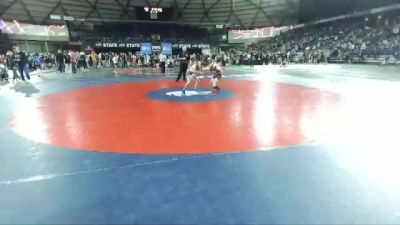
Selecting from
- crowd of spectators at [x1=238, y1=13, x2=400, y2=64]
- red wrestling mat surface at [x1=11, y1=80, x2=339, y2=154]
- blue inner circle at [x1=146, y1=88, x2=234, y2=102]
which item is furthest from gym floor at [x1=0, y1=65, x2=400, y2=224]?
crowd of spectators at [x1=238, y1=13, x2=400, y2=64]

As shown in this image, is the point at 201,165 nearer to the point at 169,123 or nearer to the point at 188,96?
the point at 169,123

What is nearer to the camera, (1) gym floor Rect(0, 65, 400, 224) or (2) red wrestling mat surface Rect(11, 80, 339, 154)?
(1) gym floor Rect(0, 65, 400, 224)

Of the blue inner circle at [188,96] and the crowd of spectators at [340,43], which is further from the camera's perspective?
the crowd of spectators at [340,43]

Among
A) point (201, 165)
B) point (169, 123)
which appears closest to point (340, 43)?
point (169, 123)

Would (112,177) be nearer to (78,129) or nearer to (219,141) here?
(219,141)

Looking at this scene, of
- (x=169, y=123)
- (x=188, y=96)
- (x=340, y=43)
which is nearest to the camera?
(x=169, y=123)

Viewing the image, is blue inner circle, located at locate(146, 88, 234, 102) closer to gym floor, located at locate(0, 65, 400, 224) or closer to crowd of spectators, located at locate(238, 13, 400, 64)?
gym floor, located at locate(0, 65, 400, 224)

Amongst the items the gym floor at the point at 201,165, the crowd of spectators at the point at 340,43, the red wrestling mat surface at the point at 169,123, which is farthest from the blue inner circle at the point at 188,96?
the crowd of spectators at the point at 340,43

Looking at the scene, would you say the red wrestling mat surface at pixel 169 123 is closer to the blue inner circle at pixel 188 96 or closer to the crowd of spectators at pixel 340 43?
the blue inner circle at pixel 188 96

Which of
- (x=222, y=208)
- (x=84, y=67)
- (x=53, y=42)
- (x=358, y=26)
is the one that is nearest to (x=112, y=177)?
(x=222, y=208)

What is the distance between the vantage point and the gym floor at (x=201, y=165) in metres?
2.88

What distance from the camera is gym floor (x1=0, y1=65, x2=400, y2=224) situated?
2.88 m

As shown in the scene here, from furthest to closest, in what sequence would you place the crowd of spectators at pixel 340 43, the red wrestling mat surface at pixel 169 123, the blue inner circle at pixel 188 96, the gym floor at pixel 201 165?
the crowd of spectators at pixel 340 43, the blue inner circle at pixel 188 96, the red wrestling mat surface at pixel 169 123, the gym floor at pixel 201 165

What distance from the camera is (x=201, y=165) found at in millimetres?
4027
